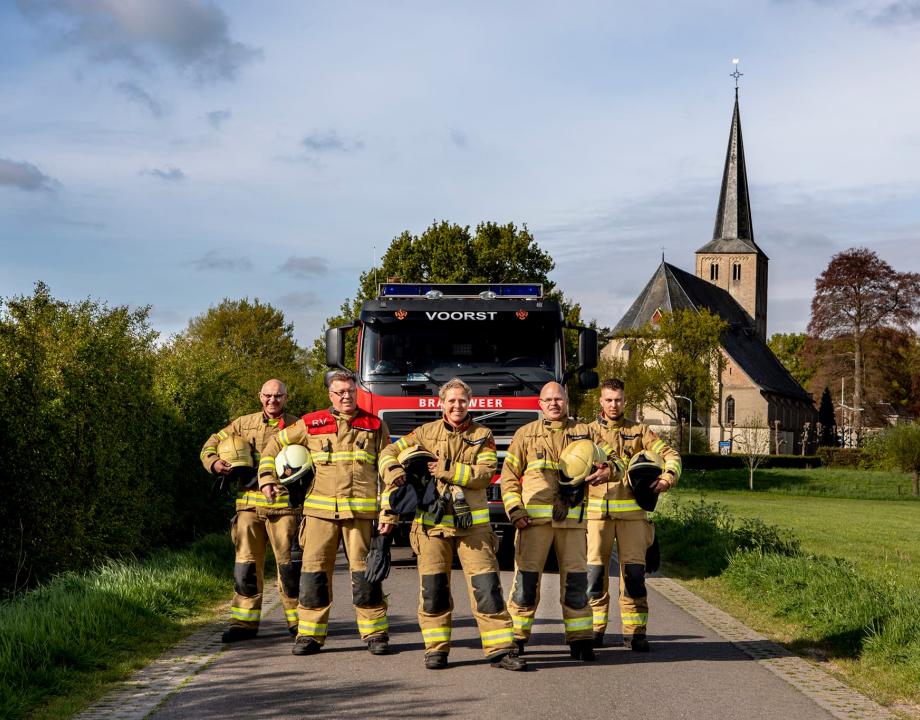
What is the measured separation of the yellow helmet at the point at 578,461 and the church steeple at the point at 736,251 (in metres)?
104

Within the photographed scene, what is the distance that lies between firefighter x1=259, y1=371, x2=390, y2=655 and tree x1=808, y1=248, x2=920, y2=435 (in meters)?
74.8

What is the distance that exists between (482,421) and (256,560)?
441 cm

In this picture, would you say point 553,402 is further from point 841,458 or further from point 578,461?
point 841,458

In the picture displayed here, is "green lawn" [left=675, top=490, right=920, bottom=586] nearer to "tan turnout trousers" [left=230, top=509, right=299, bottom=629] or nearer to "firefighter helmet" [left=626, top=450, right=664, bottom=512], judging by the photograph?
"firefighter helmet" [left=626, top=450, right=664, bottom=512]

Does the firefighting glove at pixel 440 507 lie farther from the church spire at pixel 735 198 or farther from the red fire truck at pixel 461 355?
the church spire at pixel 735 198

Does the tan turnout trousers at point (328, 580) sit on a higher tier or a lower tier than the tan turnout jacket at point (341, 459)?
lower

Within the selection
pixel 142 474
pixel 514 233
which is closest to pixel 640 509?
pixel 142 474

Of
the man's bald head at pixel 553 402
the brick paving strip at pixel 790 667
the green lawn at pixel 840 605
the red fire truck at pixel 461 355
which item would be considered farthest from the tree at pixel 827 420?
the man's bald head at pixel 553 402

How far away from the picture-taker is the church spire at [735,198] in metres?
107

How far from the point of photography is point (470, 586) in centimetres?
773

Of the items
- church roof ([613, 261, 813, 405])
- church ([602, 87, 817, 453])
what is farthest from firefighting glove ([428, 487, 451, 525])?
church roof ([613, 261, 813, 405])

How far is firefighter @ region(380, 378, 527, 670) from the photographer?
761cm

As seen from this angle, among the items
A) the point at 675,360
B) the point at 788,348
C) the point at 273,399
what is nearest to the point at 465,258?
the point at 675,360

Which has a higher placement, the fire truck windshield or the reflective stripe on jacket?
the fire truck windshield
